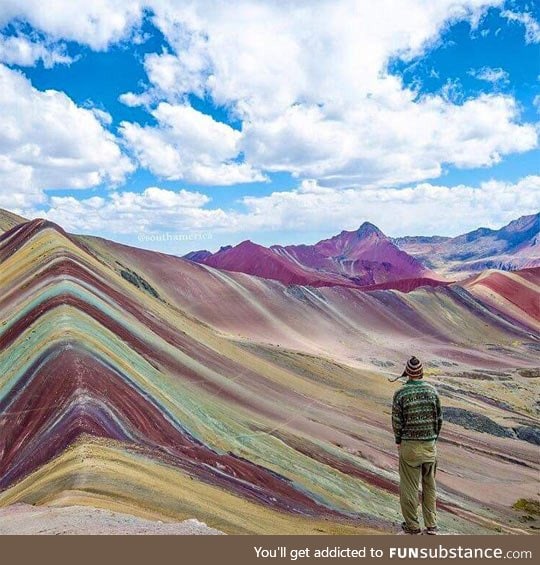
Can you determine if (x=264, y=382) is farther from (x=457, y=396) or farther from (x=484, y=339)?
(x=484, y=339)

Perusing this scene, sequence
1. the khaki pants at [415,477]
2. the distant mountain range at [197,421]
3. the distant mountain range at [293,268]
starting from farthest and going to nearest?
1. the distant mountain range at [293,268]
2. the distant mountain range at [197,421]
3. the khaki pants at [415,477]

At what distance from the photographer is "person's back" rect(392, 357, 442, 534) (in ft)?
29.2

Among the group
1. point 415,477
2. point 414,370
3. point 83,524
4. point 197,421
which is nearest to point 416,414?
point 414,370

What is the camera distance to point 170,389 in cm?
2372

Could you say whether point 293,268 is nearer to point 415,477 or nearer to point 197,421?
point 197,421

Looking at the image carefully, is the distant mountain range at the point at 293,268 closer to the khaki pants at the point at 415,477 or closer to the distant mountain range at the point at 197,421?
the distant mountain range at the point at 197,421

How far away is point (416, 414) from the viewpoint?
8.90m

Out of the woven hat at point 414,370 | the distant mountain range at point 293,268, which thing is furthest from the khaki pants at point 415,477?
the distant mountain range at point 293,268

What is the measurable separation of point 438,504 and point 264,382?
49.1 feet

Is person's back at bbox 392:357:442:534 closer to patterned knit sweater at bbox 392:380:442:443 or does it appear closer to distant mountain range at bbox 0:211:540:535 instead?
patterned knit sweater at bbox 392:380:442:443

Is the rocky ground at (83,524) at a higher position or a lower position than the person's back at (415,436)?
lower

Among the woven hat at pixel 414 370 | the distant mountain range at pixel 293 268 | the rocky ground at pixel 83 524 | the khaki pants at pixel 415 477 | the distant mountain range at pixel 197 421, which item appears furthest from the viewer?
the distant mountain range at pixel 293 268

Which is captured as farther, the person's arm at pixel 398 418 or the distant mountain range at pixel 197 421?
the distant mountain range at pixel 197 421

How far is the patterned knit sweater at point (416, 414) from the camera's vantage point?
8891 millimetres
